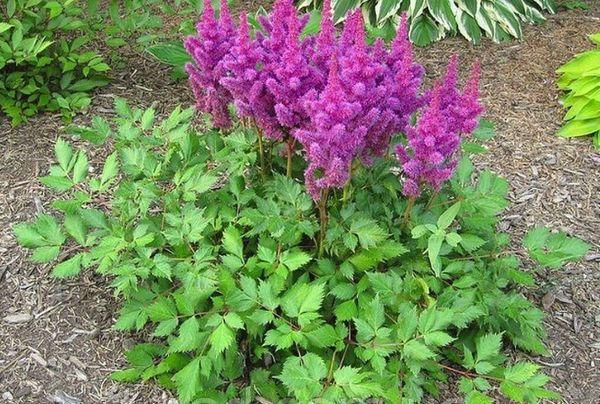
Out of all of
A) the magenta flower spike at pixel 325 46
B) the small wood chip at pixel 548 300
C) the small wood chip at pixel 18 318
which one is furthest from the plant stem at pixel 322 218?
the small wood chip at pixel 18 318

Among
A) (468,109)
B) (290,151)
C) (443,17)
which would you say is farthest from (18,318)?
(443,17)

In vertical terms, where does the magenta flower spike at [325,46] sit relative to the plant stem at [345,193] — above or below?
above

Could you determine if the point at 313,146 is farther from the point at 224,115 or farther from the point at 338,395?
the point at 338,395

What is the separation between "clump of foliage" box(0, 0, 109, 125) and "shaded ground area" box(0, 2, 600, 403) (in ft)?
0.30

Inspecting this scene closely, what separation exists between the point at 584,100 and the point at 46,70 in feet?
9.73

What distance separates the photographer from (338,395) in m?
2.06

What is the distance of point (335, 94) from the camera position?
6.45 ft

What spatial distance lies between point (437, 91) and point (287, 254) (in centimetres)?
73

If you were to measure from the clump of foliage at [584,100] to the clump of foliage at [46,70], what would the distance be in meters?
2.57

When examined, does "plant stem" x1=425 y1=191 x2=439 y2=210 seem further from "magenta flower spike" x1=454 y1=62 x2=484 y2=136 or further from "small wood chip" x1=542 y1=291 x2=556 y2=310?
"small wood chip" x1=542 y1=291 x2=556 y2=310

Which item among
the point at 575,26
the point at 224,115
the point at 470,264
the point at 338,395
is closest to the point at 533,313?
the point at 470,264

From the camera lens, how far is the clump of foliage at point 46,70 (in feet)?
12.0

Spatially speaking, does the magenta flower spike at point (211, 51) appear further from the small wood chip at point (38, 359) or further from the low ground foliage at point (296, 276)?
the small wood chip at point (38, 359)

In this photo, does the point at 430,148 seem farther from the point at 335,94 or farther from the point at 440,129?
the point at 335,94
